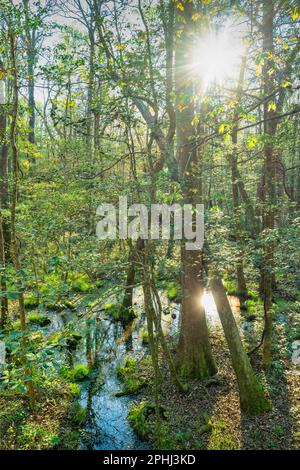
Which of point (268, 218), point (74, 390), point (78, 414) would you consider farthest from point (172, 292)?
point (78, 414)

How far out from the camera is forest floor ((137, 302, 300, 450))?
5.17 m

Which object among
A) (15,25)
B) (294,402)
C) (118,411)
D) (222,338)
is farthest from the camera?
(222,338)

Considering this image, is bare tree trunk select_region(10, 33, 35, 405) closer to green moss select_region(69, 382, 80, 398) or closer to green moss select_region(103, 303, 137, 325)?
green moss select_region(69, 382, 80, 398)

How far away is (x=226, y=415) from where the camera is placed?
5.75 m

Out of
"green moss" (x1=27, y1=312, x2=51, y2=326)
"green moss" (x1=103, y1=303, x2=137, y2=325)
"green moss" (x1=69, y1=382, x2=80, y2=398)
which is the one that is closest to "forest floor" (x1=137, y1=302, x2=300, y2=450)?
"green moss" (x1=69, y1=382, x2=80, y2=398)

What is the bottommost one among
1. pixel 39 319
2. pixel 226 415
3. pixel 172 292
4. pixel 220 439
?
pixel 220 439

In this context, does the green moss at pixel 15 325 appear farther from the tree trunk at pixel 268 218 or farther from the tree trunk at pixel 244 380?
the tree trunk at pixel 268 218

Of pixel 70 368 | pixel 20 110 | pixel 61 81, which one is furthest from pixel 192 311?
pixel 20 110

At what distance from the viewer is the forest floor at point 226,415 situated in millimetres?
5172

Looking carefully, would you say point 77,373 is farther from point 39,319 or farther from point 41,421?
point 39,319

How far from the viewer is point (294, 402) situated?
5.87m

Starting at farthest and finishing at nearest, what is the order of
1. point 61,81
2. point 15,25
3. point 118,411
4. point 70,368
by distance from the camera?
point 70,368 < point 118,411 < point 15,25 < point 61,81

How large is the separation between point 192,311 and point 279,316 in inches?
179
